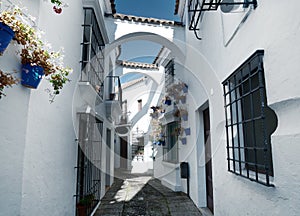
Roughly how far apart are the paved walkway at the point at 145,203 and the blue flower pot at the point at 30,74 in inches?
154

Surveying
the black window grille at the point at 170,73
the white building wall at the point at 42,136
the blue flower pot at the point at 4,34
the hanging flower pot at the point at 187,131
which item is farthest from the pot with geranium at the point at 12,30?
the black window grille at the point at 170,73

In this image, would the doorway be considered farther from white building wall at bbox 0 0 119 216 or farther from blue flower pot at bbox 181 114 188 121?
white building wall at bbox 0 0 119 216

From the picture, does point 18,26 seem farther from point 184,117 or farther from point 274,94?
point 184,117

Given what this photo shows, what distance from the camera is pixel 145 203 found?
5.80 metres

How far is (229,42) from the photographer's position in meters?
3.24

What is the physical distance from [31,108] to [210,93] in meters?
3.37

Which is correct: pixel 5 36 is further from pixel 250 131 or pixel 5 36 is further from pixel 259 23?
pixel 250 131

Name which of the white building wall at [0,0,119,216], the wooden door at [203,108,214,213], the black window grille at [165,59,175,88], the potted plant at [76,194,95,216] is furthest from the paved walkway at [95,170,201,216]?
the black window grille at [165,59,175,88]

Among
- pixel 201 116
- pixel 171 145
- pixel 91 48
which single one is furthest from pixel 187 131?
pixel 91 48

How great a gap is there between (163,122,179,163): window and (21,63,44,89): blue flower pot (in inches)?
234

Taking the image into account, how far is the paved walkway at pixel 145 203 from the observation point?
5.01 metres

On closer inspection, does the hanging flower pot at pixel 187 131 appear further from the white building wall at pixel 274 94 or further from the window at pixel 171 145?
the white building wall at pixel 274 94

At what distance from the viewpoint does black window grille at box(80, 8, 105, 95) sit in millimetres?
4445

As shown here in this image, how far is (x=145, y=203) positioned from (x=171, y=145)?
296cm
